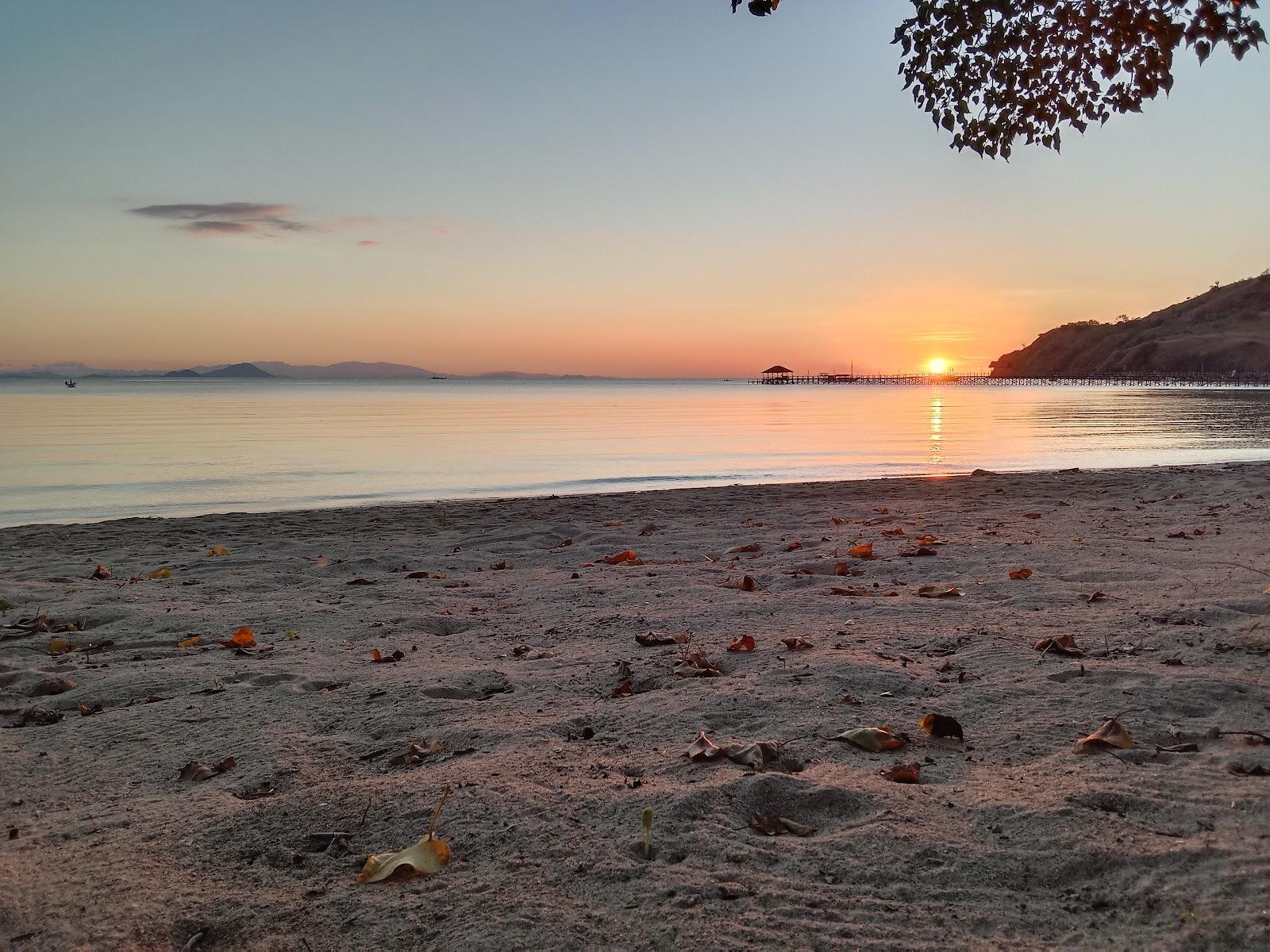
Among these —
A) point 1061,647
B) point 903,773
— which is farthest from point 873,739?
point 1061,647

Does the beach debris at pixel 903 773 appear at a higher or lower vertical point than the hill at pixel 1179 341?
lower

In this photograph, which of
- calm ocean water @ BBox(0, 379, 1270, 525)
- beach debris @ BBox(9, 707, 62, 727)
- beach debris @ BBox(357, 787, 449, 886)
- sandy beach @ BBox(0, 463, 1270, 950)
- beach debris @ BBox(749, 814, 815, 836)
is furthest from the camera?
calm ocean water @ BBox(0, 379, 1270, 525)

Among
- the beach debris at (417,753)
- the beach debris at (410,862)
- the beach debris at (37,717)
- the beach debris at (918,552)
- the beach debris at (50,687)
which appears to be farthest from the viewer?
the beach debris at (918,552)

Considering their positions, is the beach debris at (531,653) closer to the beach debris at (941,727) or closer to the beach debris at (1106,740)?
the beach debris at (941,727)

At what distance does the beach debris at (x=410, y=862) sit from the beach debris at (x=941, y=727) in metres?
1.61

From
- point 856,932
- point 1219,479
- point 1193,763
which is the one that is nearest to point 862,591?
point 1193,763

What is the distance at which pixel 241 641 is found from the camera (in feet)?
13.3

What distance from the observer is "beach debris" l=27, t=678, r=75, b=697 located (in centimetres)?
338

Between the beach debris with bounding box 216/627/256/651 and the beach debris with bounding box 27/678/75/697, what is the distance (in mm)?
696

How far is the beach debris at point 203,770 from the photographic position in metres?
2.60

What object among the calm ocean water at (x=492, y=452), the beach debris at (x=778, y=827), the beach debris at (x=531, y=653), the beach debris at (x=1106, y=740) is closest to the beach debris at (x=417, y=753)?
the beach debris at (x=531, y=653)

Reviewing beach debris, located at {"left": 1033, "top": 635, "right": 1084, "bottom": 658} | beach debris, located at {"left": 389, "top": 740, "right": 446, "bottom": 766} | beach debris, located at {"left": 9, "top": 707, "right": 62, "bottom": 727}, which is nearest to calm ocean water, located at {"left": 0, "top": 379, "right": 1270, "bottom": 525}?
beach debris, located at {"left": 9, "top": 707, "right": 62, "bottom": 727}

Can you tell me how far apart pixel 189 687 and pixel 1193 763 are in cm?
368

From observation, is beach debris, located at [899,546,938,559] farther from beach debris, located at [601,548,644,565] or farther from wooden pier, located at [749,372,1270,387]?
wooden pier, located at [749,372,1270,387]
